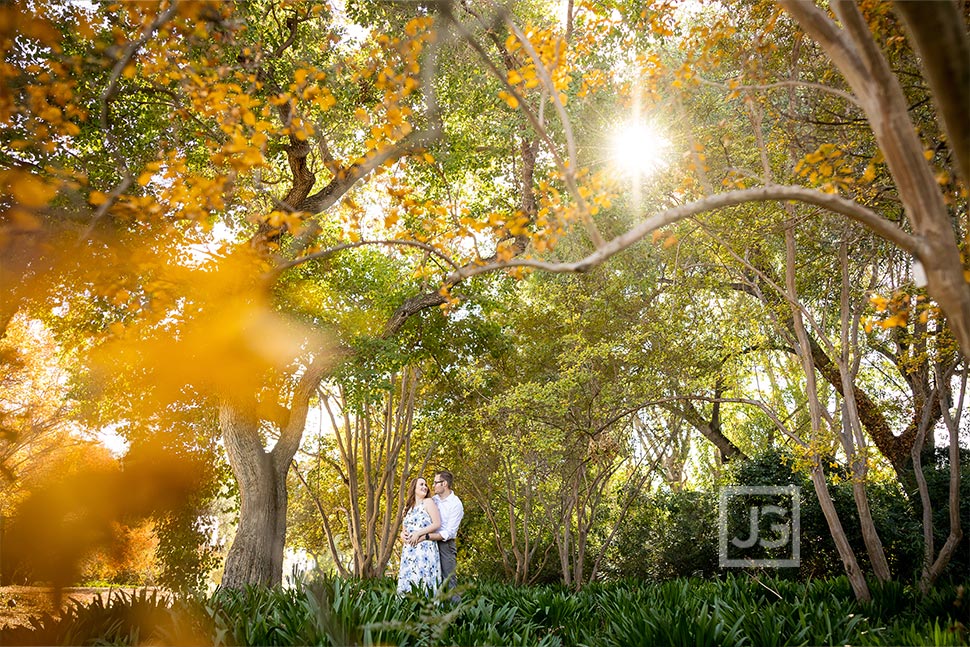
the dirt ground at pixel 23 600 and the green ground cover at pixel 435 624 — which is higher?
the green ground cover at pixel 435 624

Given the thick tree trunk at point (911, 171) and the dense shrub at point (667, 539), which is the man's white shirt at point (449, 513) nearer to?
the thick tree trunk at point (911, 171)

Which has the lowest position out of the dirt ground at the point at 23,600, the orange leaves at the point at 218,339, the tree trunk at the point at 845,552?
the dirt ground at the point at 23,600

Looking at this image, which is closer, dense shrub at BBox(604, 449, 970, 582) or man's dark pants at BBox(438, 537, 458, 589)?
man's dark pants at BBox(438, 537, 458, 589)

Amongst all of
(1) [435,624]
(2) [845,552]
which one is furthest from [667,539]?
(1) [435,624]

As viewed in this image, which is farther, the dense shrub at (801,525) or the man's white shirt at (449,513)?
the dense shrub at (801,525)

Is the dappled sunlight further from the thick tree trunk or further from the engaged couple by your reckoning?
the thick tree trunk

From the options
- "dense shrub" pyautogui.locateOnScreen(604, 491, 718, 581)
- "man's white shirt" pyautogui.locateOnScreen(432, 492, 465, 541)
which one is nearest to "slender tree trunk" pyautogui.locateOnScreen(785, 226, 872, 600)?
"man's white shirt" pyautogui.locateOnScreen(432, 492, 465, 541)

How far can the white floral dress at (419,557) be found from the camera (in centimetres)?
782

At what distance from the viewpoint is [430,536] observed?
7.81 meters

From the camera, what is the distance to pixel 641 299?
1129 cm

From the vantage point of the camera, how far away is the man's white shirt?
7.97 metres

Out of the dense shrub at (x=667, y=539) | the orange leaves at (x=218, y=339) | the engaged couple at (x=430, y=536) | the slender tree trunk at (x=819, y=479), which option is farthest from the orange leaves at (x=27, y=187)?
the dense shrub at (x=667, y=539)

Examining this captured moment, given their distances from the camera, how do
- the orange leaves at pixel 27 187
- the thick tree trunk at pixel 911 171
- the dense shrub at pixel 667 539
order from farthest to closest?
the dense shrub at pixel 667 539, the orange leaves at pixel 27 187, the thick tree trunk at pixel 911 171

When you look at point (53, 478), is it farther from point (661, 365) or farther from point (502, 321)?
point (661, 365)
